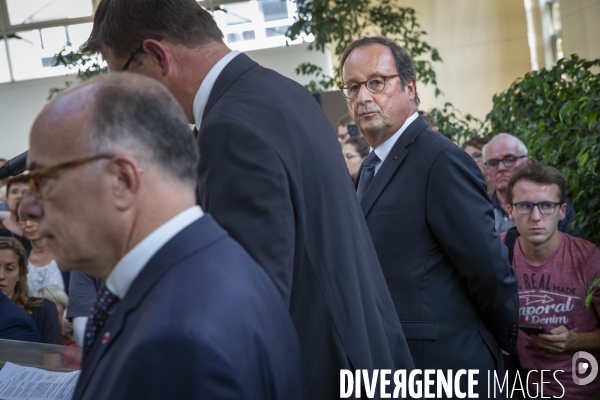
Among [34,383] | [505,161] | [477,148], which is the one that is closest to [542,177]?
[505,161]

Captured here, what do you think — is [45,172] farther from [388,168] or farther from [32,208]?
[388,168]

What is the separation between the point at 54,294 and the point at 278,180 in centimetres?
314

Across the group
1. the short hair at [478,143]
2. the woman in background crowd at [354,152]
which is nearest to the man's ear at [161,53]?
the woman in background crowd at [354,152]

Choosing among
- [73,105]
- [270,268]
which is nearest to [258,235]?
[270,268]

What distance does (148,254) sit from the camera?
3.23 feet

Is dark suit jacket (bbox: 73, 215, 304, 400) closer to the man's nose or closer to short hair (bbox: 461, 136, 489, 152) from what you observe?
the man's nose

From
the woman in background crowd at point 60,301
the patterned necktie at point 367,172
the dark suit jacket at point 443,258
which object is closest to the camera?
the dark suit jacket at point 443,258

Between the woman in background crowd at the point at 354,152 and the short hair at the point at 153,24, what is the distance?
316 centimetres

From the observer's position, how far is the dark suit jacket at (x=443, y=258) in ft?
7.18

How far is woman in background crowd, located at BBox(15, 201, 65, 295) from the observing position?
4395 mm

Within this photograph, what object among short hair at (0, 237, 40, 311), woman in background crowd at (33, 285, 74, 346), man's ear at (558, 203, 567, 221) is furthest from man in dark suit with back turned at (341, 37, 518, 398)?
woman in background crowd at (33, 285, 74, 346)

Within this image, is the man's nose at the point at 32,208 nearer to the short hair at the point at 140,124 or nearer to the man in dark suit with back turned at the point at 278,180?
the short hair at the point at 140,124

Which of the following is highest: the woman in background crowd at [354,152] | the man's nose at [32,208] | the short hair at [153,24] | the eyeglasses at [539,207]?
the short hair at [153,24]

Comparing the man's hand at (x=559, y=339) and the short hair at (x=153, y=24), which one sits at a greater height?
the short hair at (x=153, y=24)
